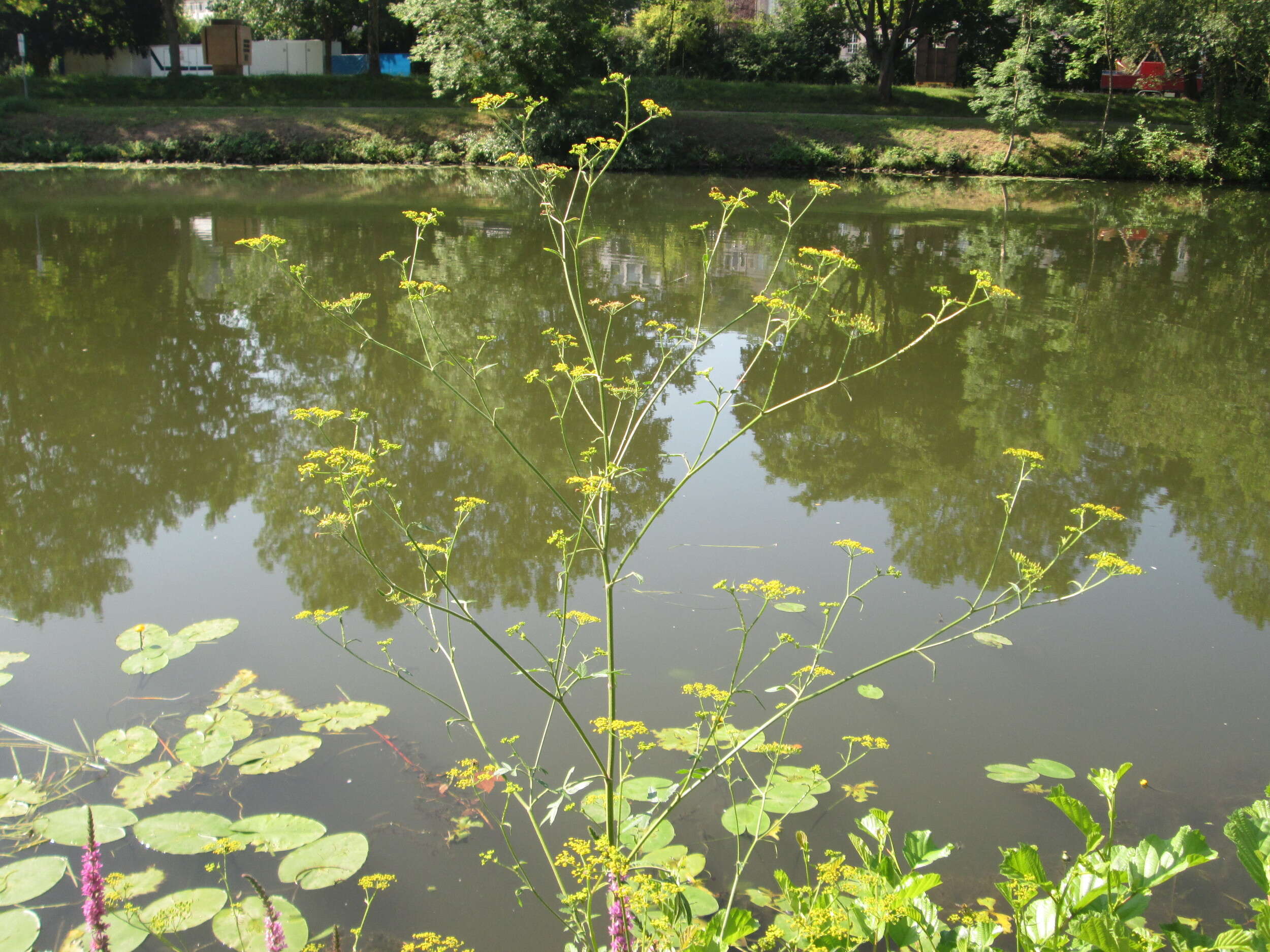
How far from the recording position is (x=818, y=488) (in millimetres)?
5566

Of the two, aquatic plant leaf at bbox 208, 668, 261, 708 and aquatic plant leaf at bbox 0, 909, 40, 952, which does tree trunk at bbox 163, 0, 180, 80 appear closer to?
aquatic plant leaf at bbox 208, 668, 261, 708

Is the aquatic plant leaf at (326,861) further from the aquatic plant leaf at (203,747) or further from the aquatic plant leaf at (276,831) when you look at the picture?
the aquatic plant leaf at (203,747)

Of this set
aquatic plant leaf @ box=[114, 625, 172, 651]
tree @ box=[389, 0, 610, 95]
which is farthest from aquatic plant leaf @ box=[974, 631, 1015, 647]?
tree @ box=[389, 0, 610, 95]

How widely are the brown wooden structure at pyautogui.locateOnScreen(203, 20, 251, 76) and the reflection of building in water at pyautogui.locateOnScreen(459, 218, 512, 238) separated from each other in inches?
914

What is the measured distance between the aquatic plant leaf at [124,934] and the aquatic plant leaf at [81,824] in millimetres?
341

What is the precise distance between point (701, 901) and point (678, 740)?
0.73m

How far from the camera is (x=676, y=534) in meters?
4.99

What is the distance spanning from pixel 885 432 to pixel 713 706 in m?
3.27

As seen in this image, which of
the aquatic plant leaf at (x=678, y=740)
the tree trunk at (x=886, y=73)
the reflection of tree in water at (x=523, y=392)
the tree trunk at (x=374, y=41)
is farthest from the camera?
the tree trunk at (x=374, y=41)

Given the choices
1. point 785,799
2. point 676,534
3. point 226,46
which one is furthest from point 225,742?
point 226,46

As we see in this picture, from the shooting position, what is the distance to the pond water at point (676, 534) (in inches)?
125

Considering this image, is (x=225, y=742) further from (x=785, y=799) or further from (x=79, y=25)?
(x=79, y=25)

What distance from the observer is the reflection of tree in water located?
4.91m

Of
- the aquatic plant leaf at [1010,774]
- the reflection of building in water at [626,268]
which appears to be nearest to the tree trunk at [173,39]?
the reflection of building in water at [626,268]
